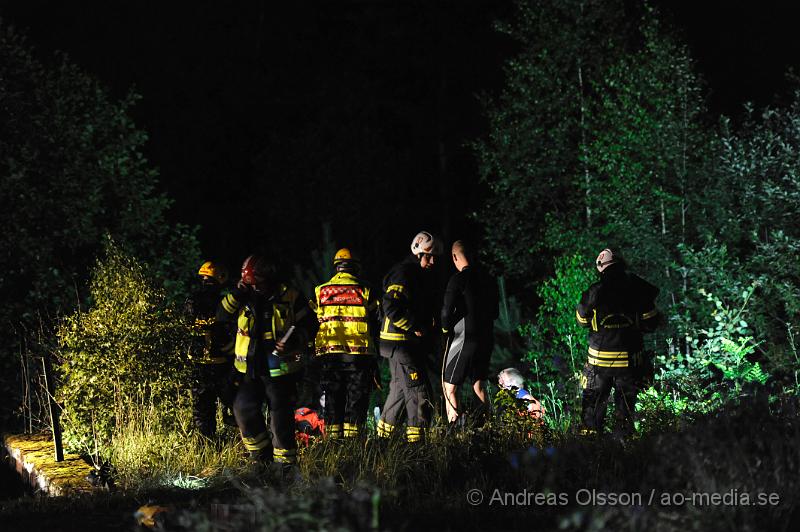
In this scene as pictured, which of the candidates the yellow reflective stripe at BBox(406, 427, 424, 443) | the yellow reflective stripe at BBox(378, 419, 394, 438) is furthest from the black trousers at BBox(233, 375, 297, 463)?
the yellow reflective stripe at BBox(378, 419, 394, 438)

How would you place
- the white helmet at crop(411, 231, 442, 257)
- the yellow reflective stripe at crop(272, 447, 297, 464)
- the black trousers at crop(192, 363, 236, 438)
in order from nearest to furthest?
the yellow reflective stripe at crop(272, 447, 297, 464) → the white helmet at crop(411, 231, 442, 257) → the black trousers at crop(192, 363, 236, 438)

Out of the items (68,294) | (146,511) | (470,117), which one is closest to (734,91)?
(470,117)

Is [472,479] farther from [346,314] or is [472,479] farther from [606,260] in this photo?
[606,260]

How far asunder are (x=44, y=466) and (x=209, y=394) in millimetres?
1534

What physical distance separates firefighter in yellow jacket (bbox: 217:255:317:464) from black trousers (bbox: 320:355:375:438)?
1132 millimetres

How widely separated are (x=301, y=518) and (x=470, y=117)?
75.8ft

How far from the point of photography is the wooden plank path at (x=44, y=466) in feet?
27.3

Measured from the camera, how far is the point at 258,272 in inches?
324

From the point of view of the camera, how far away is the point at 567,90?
57.0 ft

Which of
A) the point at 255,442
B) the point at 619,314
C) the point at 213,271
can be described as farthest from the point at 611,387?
the point at 213,271

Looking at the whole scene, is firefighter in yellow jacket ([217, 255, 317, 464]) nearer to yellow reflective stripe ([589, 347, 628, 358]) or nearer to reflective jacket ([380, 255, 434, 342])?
reflective jacket ([380, 255, 434, 342])

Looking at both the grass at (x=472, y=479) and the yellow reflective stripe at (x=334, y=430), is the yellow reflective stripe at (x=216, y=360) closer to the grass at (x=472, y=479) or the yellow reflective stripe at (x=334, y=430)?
the grass at (x=472, y=479)

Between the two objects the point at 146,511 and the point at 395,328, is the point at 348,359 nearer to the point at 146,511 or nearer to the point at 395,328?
the point at 395,328

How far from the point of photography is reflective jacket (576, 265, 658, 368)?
9469mm
